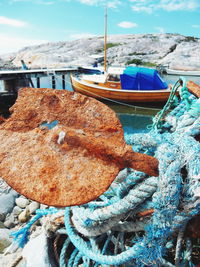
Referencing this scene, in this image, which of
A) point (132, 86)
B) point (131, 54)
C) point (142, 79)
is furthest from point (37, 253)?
point (131, 54)

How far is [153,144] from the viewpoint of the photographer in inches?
66.1

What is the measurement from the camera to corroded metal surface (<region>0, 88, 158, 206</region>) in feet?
3.98

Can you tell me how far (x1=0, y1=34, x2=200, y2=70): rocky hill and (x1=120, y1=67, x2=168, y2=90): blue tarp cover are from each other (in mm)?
25573

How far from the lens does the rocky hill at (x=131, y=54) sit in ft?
151

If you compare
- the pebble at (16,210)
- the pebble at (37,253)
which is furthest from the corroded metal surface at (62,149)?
the pebble at (16,210)

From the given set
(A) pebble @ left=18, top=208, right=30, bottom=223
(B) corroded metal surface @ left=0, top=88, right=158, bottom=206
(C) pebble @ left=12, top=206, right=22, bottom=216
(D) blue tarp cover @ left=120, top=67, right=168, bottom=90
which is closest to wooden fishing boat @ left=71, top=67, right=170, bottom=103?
(D) blue tarp cover @ left=120, top=67, right=168, bottom=90

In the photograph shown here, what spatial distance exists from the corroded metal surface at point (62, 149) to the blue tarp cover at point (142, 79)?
1750 cm

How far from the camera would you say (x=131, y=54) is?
183ft

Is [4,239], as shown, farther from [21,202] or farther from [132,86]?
[132,86]

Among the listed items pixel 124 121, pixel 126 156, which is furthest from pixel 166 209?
pixel 124 121

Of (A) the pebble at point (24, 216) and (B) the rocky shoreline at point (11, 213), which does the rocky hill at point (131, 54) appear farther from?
(A) the pebble at point (24, 216)

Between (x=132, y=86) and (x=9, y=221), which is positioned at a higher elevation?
(x=132, y=86)

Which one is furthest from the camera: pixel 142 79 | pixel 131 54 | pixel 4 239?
pixel 131 54

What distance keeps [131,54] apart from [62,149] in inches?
2280
